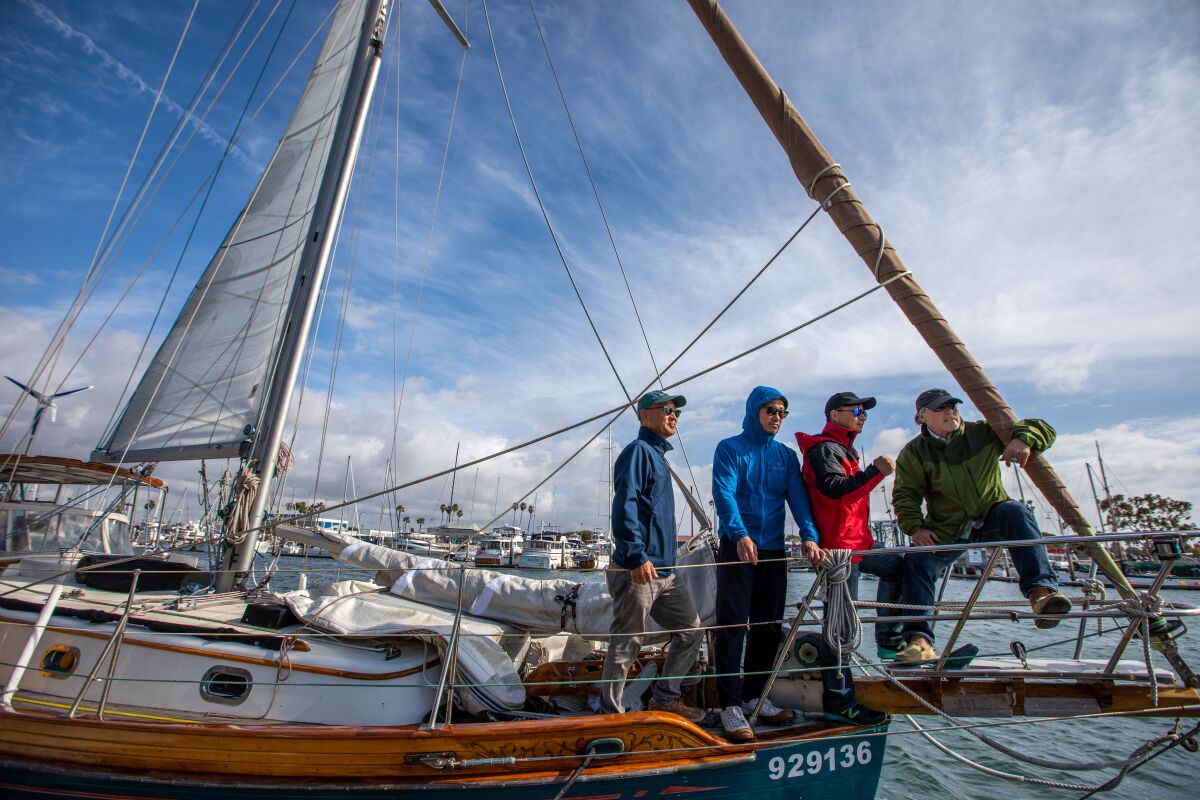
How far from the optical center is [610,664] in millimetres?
3766

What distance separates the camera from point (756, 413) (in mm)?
4219

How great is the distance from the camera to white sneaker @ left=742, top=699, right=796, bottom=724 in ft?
12.4

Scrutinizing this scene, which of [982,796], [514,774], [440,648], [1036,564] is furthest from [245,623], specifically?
[982,796]

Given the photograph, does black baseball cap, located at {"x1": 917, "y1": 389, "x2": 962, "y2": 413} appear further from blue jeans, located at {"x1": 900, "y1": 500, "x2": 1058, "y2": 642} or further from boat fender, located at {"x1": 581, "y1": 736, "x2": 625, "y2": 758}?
boat fender, located at {"x1": 581, "y1": 736, "x2": 625, "y2": 758}

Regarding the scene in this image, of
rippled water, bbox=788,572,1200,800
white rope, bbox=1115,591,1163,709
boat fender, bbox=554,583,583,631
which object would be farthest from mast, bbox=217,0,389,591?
white rope, bbox=1115,591,1163,709

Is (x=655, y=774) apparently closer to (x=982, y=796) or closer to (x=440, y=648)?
(x=440, y=648)

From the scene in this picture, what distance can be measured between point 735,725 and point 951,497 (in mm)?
2120

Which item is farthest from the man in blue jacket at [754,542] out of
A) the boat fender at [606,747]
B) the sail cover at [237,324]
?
the sail cover at [237,324]

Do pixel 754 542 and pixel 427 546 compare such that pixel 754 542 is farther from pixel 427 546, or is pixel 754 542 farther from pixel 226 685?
pixel 226 685

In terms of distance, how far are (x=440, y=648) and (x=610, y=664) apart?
106 cm

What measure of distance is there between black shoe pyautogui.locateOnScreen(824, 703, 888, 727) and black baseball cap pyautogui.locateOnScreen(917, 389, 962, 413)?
207 centimetres

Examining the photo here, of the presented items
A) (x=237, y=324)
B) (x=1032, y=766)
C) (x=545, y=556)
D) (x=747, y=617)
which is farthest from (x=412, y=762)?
(x=545, y=556)

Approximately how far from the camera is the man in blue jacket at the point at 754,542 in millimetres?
3814

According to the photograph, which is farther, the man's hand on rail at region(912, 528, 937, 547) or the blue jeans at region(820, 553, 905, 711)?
the man's hand on rail at region(912, 528, 937, 547)
